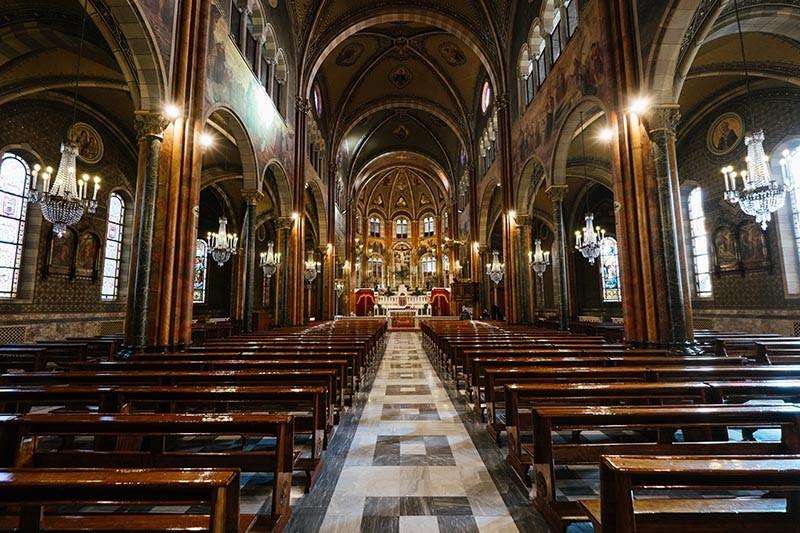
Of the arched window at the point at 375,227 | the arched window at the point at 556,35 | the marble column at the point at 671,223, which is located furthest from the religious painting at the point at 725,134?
the arched window at the point at 375,227

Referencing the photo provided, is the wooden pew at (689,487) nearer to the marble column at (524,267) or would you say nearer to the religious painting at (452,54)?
the marble column at (524,267)

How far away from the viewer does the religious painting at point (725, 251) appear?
12.5 m

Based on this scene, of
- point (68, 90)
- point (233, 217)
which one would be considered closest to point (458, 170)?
point (233, 217)

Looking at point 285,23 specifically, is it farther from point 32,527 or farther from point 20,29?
point 32,527

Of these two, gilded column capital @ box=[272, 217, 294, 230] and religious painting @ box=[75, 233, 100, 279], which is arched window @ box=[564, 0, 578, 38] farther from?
religious painting @ box=[75, 233, 100, 279]

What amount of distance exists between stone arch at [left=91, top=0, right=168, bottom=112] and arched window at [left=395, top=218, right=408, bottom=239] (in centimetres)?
3709

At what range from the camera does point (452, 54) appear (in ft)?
68.1

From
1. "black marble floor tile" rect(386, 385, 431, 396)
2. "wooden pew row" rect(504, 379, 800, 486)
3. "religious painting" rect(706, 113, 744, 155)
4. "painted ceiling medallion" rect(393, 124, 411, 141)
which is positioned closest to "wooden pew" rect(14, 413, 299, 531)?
"wooden pew row" rect(504, 379, 800, 486)

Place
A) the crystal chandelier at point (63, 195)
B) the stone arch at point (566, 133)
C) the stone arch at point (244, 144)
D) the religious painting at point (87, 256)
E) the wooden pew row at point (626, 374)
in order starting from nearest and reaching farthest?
1. the wooden pew row at point (626, 374)
2. the crystal chandelier at point (63, 195)
3. the stone arch at point (566, 133)
4. the stone arch at point (244, 144)
5. the religious painting at point (87, 256)

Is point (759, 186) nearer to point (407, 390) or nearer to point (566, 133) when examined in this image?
point (566, 133)

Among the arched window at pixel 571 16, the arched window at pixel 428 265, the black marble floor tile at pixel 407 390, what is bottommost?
the black marble floor tile at pixel 407 390

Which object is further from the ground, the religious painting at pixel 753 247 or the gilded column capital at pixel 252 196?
the gilded column capital at pixel 252 196

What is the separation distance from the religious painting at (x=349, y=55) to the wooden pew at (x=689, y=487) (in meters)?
22.9

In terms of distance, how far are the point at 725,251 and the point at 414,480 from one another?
14935 mm
